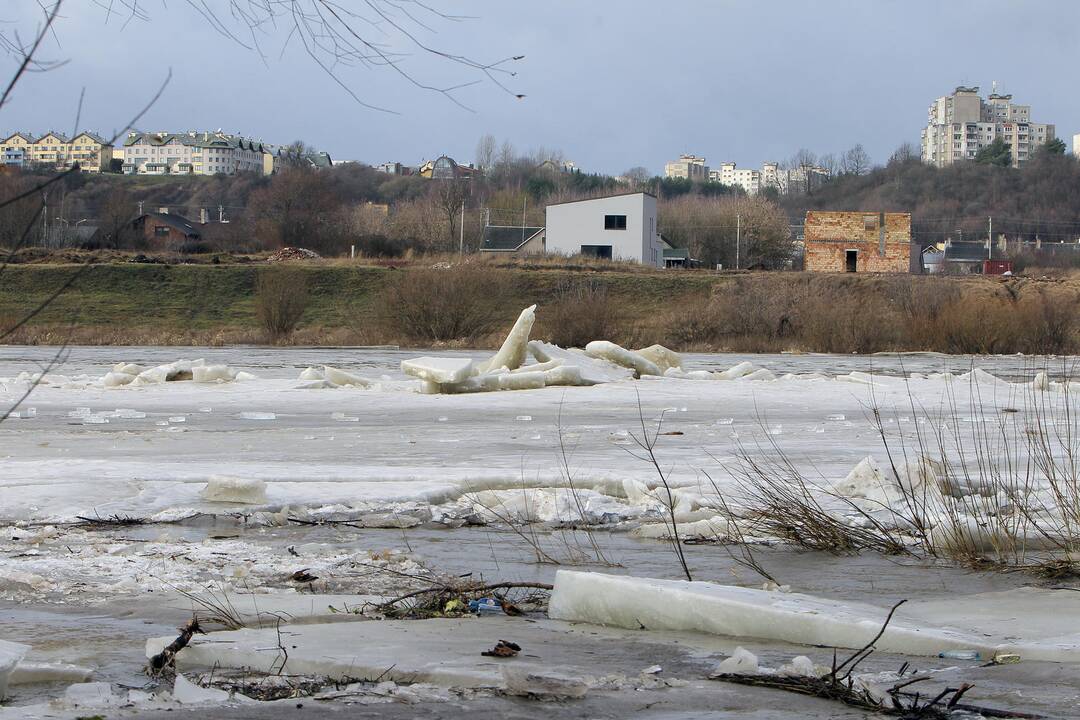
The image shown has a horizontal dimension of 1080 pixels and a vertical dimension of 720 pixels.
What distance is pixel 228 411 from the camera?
52.1 feet

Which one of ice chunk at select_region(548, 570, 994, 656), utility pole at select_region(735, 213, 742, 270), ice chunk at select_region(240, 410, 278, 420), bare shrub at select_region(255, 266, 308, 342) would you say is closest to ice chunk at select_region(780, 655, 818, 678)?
ice chunk at select_region(548, 570, 994, 656)

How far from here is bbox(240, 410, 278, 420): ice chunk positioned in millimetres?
15098

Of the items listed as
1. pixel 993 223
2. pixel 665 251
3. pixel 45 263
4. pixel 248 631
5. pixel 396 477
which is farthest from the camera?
pixel 993 223

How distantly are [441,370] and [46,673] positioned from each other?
13966 millimetres

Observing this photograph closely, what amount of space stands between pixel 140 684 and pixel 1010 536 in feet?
14.7

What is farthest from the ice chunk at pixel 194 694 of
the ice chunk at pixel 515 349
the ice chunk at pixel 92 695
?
the ice chunk at pixel 515 349

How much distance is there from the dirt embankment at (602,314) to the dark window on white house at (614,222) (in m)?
20.0

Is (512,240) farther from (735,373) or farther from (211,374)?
(211,374)

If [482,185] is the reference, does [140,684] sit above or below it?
below

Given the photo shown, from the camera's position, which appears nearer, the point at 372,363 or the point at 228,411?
the point at 228,411

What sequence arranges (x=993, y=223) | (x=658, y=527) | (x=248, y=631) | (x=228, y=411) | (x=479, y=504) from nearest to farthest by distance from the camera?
(x=248, y=631), (x=658, y=527), (x=479, y=504), (x=228, y=411), (x=993, y=223)

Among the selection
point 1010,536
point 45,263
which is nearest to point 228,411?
point 1010,536

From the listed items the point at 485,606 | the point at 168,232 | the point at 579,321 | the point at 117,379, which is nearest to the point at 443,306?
the point at 579,321

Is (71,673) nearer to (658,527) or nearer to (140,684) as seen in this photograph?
(140,684)
